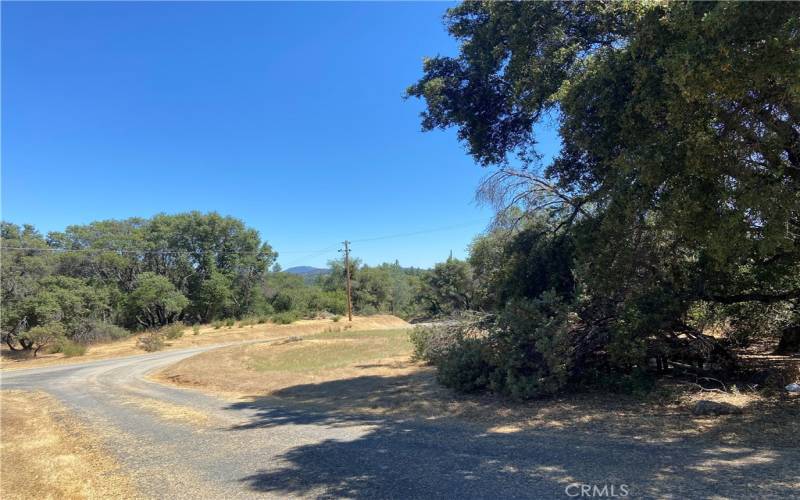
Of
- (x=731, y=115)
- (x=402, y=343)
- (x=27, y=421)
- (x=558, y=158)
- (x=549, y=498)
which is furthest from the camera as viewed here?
(x=402, y=343)

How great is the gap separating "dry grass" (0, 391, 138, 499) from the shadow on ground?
2.16 m

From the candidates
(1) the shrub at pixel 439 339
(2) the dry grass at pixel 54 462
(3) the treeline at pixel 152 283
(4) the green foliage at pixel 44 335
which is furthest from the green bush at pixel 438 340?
(4) the green foliage at pixel 44 335

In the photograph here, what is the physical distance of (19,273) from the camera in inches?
1447

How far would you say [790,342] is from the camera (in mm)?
10797

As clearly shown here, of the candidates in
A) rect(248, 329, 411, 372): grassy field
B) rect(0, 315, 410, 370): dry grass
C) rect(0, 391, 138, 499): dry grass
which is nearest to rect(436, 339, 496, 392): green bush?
rect(0, 391, 138, 499): dry grass

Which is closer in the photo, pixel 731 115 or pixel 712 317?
pixel 731 115

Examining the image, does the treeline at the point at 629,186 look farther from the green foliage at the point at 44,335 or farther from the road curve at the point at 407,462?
the green foliage at the point at 44,335

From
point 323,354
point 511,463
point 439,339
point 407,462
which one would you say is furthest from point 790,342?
point 323,354

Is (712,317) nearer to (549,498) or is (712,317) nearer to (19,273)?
(549,498)

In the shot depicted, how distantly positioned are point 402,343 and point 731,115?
19.8 metres

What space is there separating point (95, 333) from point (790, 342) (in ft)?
126

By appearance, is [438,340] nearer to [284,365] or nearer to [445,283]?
[284,365]

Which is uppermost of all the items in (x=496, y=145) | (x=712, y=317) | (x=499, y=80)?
(x=499, y=80)

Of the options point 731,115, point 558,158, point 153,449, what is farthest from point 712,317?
point 153,449
